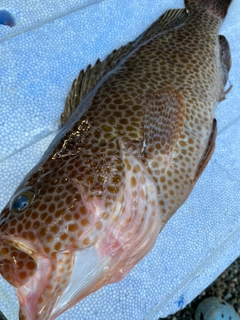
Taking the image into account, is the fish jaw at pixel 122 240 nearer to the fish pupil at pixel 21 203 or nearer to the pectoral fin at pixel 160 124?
the pectoral fin at pixel 160 124

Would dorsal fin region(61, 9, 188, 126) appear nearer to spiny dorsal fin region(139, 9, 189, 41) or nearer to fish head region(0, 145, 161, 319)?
spiny dorsal fin region(139, 9, 189, 41)

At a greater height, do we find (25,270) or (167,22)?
(167,22)

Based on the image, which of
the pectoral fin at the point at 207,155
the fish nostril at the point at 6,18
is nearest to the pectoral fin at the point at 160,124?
the pectoral fin at the point at 207,155

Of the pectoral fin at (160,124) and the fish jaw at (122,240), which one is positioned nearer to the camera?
the fish jaw at (122,240)

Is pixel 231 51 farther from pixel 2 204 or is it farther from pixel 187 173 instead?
pixel 2 204

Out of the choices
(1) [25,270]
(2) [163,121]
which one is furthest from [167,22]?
(1) [25,270]

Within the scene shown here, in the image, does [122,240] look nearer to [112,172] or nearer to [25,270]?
[112,172]

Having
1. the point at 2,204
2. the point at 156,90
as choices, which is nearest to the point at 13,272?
the point at 2,204
